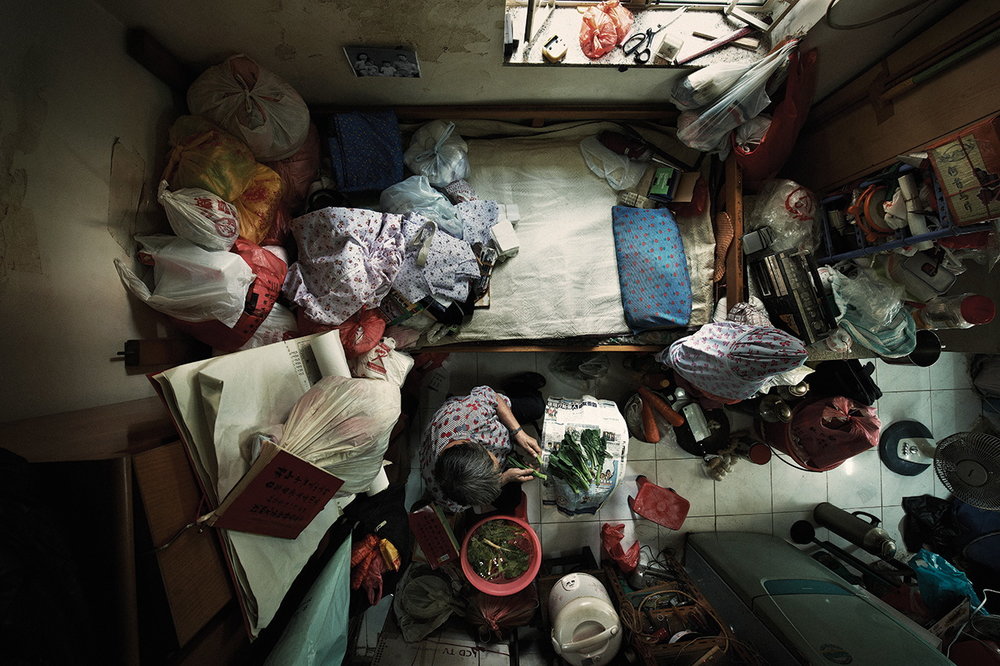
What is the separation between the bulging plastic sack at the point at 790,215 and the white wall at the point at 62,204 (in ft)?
10.9

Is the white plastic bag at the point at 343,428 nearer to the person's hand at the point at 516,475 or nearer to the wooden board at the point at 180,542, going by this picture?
the wooden board at the point at 180,542

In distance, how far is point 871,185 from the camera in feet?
6.96

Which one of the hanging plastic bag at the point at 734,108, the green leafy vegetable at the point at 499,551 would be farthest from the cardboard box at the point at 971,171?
the green leafy vegetable at the point at 499,551

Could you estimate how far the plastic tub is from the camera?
252cm

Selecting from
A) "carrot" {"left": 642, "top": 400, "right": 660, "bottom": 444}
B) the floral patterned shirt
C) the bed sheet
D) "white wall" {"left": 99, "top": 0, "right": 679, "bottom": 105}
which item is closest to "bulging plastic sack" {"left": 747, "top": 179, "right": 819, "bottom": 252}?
the bed sheet

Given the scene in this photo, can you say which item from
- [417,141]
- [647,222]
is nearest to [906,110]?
[647,222]

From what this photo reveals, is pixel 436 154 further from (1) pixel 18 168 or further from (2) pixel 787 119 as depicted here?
(2) pixel 787 119

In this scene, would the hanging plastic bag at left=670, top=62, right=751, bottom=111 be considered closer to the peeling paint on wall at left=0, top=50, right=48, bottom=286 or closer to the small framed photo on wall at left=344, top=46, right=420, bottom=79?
the small framed photo on wall at left=344, top=46, right=420, bottom=79

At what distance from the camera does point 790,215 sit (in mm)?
2406

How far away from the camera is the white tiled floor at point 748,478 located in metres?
3.24

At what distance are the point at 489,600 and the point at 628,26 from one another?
345 centimetres

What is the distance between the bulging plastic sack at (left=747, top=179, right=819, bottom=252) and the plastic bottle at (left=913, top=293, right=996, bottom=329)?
652mm

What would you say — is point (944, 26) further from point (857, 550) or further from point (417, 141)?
point (857, 550)

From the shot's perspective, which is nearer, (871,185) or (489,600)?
(871,185)
